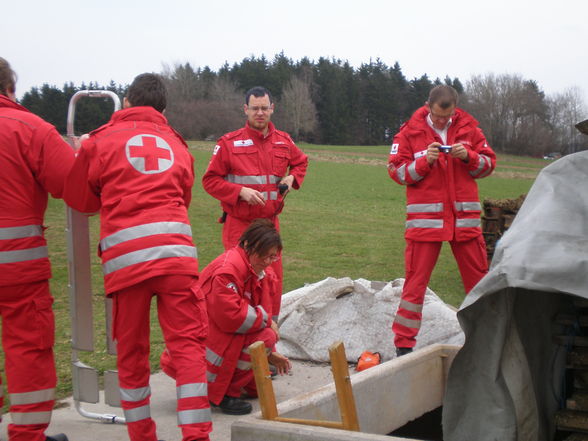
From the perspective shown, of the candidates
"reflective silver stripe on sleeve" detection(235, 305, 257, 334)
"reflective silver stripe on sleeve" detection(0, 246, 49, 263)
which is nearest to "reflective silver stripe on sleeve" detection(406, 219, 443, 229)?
"reflective silver stripe on sleeve" detection(235, 305, 257, 334)

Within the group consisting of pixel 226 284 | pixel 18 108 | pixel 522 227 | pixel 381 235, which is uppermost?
pixel 18 108

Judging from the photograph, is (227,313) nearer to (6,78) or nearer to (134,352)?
(134,352)

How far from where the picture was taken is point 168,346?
354 cm

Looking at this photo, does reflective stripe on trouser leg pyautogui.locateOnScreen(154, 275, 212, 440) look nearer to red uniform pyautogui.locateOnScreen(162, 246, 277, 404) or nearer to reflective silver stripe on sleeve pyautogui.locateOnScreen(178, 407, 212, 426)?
reflective silver stripe on sleeve pyautogui.locateOnScreen(178, 407, 212, 426)

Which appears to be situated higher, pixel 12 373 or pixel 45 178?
pixel 45 178

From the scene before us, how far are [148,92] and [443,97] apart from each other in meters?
2.56

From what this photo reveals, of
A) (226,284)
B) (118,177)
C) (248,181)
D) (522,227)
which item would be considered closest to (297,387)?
(226,284)

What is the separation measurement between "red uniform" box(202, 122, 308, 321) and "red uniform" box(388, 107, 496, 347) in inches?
39.7

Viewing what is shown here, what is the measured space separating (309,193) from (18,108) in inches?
923

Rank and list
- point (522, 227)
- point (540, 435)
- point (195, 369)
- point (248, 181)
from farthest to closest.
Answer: point (248, 181)
point (195, 369)
point (540, 435)
point (522, 227)

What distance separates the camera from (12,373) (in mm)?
3613

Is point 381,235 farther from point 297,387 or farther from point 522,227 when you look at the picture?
point 522,227

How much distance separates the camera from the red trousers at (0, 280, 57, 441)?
3.62m

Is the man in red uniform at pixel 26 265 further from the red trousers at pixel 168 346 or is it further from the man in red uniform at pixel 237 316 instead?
the man in red uniform at pixel 237 316
